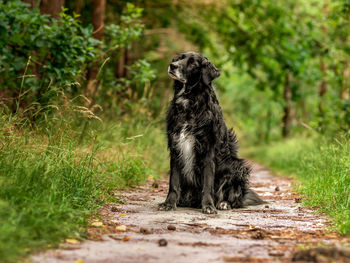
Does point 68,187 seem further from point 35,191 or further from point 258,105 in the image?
point 258,105

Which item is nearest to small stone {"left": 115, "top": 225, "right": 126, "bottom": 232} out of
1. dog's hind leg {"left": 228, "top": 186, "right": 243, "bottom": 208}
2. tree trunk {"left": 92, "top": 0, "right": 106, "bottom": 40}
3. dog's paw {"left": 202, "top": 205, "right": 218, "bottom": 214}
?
dog's paw {"left": 202, "top": 205, "right": 218, "bottom": 214}

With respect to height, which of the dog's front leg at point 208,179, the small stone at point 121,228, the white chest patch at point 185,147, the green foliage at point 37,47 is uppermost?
the green foliage at point 37,47

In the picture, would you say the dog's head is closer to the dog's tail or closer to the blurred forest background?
the blurred forest background

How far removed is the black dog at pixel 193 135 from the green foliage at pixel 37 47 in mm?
1694

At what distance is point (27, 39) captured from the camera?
624 centimetres

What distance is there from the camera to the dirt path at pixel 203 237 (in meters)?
2.75

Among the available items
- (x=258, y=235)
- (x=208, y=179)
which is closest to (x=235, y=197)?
(x=208, y=179)

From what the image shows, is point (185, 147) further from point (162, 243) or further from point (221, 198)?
point (162, 243)

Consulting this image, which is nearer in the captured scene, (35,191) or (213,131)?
(35,191)

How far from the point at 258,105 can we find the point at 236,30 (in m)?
11.2

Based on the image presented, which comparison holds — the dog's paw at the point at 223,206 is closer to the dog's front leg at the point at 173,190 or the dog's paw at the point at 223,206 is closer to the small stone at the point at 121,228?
the dog's front leg at the point at 173,190

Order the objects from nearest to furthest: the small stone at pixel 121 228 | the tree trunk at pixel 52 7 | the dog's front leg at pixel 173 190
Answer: the small stone at pixel 121 228 < the dog's front leg at pixel 173 190 < the tree trunk at pixel 52 7

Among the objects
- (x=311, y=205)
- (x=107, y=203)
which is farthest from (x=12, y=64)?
(x=311, y=205)

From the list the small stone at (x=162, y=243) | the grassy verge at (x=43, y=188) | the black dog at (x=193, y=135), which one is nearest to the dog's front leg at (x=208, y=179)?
the black dog at (x=193, y=135)
